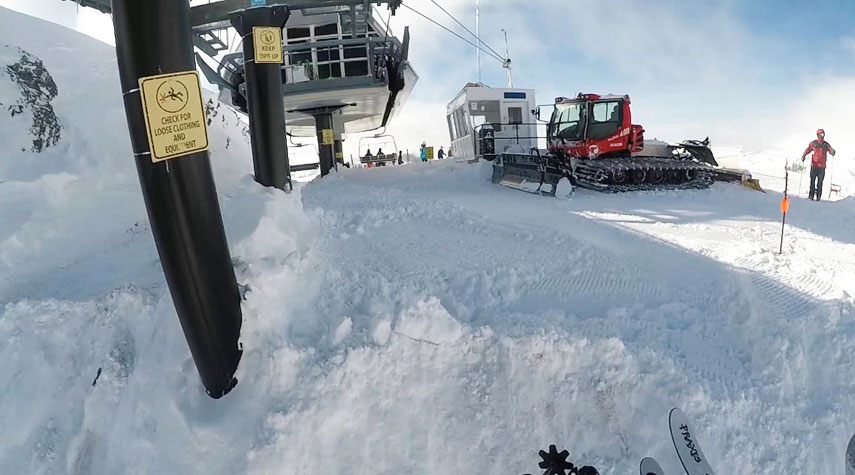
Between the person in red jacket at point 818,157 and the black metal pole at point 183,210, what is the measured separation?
1291cm

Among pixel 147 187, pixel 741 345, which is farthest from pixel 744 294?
pixel 147 187

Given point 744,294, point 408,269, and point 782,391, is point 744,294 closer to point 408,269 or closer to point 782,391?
point 782,391

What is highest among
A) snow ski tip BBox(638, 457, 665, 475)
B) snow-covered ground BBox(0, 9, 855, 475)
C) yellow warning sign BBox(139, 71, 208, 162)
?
yellow warning sign BBox(139, 71, 208, 162)

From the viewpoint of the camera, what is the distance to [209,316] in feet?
9.33

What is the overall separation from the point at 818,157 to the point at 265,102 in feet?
39.4

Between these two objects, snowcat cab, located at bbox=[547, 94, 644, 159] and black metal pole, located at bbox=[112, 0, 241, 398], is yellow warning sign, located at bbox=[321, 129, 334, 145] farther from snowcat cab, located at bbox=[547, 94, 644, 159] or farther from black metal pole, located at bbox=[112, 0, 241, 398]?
black metal pole, located at bbox=[112, 0, 241, 398]

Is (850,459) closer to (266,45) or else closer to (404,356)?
(404,356)

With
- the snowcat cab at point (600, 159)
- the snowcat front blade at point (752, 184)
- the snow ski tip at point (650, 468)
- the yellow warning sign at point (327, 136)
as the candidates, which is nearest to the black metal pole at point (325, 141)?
the yellow warning sign at point (327, 136)

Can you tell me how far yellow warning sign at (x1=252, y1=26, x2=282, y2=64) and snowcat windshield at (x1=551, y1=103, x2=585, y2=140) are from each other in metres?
10.1

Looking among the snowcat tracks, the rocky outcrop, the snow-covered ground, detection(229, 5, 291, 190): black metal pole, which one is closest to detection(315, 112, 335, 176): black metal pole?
the snowcat tracks

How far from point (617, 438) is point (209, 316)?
2523 mm

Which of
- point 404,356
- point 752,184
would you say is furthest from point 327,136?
point 404,356

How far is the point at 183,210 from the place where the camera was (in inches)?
103

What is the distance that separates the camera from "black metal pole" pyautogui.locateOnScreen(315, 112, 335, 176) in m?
16.6
